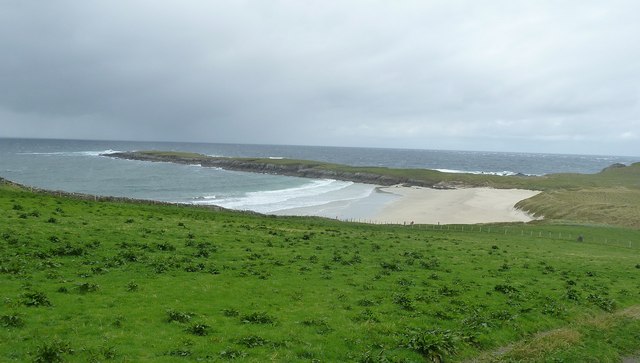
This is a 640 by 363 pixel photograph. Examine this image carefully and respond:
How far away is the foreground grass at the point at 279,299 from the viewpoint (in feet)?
51.8

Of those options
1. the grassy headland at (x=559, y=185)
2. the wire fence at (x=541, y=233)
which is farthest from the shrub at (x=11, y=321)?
the grassy headland at (x=559, y=185)

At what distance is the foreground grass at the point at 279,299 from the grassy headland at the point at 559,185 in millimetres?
46649

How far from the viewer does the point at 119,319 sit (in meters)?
16.9

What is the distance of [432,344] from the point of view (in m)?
17.2

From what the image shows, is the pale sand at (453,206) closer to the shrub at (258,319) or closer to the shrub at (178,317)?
the shrub at (258,319)

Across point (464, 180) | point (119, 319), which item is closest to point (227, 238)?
point (119, 319)

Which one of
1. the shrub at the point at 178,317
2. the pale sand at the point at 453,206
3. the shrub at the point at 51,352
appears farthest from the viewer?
the pale sand at the point at 453,206

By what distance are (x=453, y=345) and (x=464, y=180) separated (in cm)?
15243

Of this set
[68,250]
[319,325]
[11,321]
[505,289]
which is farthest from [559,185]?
[11,321]

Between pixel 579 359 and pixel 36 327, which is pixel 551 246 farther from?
pixel 36 327

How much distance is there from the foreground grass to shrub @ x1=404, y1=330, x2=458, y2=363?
0.06 meters

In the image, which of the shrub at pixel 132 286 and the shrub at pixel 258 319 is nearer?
the shrub at pixel 258 319

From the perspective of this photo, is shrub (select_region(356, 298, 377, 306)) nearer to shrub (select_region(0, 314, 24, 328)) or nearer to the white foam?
shrub (select_region(0, 314, 24, 328))

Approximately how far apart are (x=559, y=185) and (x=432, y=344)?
14789 cm
